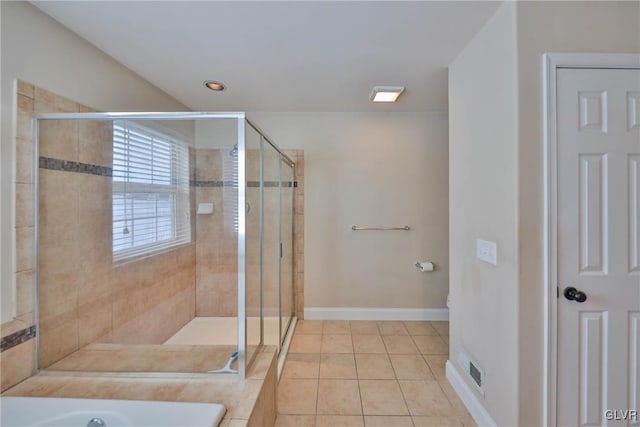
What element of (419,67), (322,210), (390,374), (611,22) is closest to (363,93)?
(419,67)

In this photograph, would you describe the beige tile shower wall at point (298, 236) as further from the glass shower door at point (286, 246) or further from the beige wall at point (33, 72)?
the beige wall at point (33, 72)

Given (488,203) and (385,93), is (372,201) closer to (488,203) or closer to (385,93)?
(385,93)

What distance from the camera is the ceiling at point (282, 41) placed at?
1.40m

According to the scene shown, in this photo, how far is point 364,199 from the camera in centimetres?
299

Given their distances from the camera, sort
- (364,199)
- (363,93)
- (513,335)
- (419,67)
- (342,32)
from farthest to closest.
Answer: (364,199) < (363,93) < (419,67) < (342,32) < (513,335)

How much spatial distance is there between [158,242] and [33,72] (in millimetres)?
1272

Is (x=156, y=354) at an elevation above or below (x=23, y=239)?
below

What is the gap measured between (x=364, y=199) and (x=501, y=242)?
1.67 meters

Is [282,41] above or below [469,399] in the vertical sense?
above

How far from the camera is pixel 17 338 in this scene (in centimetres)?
132

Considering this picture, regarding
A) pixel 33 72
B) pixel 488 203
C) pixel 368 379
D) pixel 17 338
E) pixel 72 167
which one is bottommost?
pixel 368 379

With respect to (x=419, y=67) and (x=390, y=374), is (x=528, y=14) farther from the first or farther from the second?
(x=390, y=374)

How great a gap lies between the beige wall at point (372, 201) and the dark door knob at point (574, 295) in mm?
1673

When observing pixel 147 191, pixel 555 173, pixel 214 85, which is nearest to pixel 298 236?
pixel 147 191
